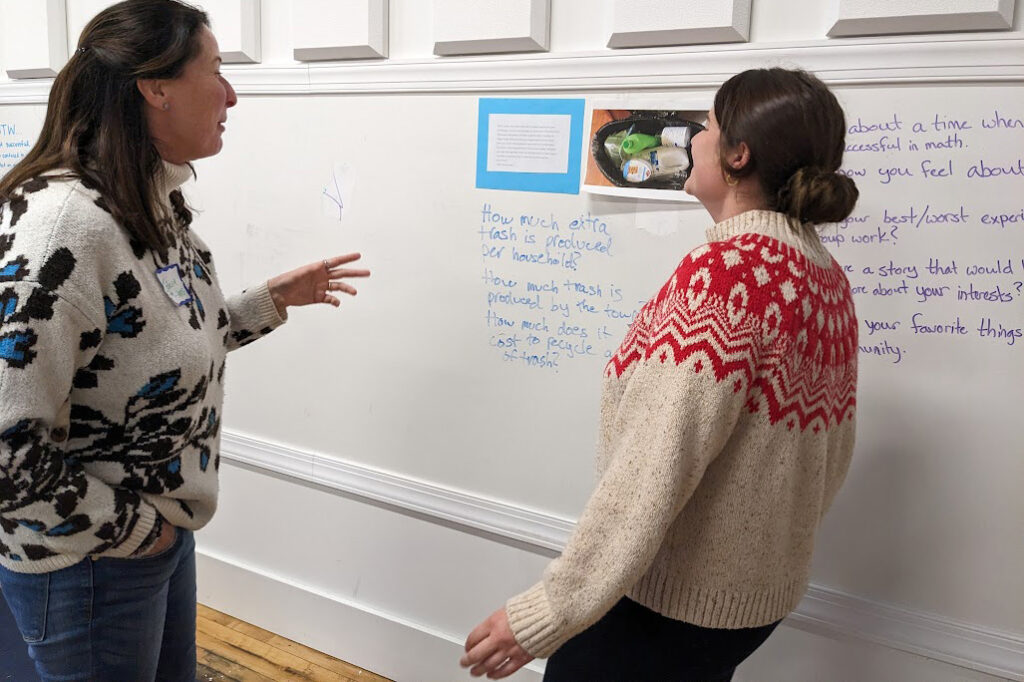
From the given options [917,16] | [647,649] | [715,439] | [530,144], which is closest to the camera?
[715,439]

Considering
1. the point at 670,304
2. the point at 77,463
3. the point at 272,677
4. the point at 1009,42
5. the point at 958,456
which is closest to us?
the point at 670,304

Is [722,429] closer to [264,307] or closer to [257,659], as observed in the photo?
[264,307]

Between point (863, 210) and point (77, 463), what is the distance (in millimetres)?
1403

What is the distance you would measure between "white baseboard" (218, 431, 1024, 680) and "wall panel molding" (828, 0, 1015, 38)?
107 cm

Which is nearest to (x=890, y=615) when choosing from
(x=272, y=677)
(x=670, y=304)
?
(x=670, y=304)

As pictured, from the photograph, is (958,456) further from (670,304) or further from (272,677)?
(272,677)

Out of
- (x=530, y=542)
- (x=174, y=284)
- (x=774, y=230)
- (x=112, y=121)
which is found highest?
(x=112, y=121)

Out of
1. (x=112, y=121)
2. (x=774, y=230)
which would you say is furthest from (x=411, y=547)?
(x=774, y=230)

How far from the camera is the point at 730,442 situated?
3.12 ft

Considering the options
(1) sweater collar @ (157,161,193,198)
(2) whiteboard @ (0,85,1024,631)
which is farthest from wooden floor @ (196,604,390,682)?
(1) sweater collar @ (157,161,193,198)

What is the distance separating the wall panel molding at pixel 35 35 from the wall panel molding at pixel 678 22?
1.87 metres

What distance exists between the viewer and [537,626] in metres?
0.93

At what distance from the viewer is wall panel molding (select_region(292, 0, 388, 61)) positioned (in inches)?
71.9

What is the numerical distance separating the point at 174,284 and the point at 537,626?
743 millimetres
